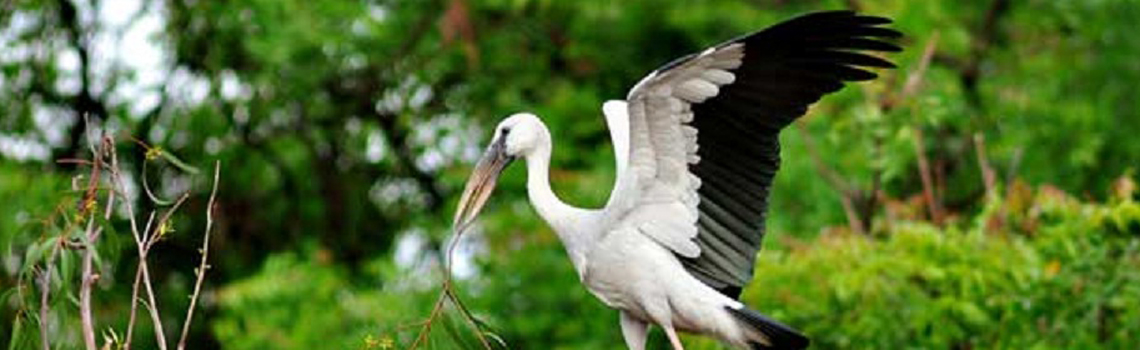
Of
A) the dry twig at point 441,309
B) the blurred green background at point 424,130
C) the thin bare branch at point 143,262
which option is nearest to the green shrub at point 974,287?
the blurred green background at point 424,130

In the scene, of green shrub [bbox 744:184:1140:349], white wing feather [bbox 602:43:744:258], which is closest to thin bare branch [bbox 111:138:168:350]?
white wing feather [bbox 602:43:744:258]

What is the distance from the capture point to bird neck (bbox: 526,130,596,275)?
6781 mm

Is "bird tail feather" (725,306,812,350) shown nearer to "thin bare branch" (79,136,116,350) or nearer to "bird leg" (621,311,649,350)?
"bird leg" (621,311,649,350)

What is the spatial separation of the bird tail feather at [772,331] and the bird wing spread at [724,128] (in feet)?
0.55

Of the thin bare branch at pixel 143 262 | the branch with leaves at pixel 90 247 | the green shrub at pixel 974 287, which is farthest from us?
the green shrub at pixel 974 287

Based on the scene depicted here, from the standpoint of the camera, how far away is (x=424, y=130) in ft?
53.9

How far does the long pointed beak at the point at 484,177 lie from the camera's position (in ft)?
22.6

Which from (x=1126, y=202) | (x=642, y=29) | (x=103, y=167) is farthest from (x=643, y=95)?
(x=642, y=29)

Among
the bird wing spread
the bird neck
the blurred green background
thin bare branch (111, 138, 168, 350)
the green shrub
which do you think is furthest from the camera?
the blurred green background

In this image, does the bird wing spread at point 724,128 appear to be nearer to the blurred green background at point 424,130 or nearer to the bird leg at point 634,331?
the bird leg at point 634,331

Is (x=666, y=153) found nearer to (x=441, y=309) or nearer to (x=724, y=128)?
(x=724, y=128)

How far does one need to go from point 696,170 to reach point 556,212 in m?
0.34

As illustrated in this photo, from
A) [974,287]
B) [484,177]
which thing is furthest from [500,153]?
[974,287]

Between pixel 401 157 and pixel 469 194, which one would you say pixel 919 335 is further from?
pixel 401 157
